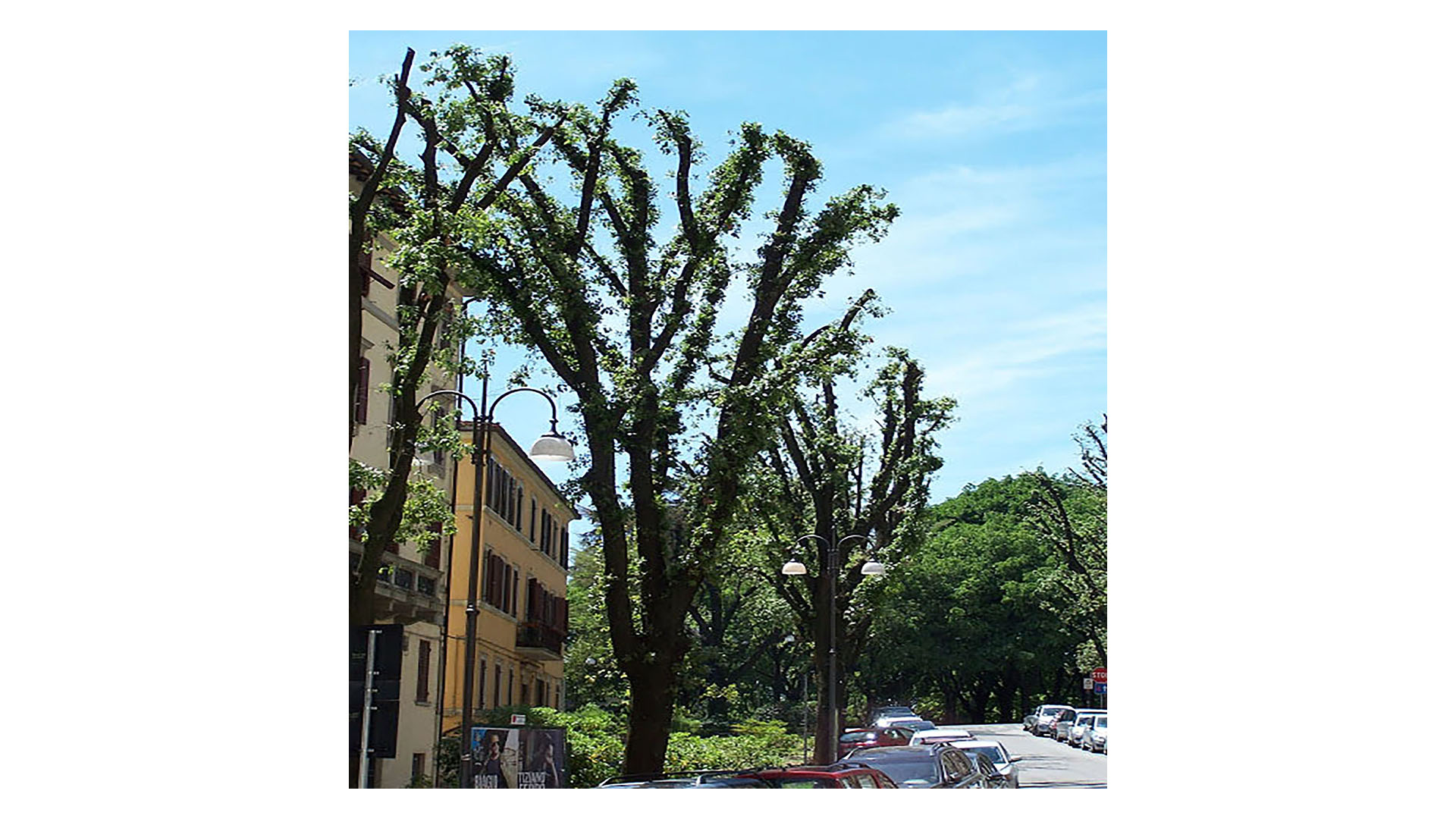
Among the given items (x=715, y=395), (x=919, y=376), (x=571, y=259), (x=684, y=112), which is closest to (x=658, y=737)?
(x=715, y=395)

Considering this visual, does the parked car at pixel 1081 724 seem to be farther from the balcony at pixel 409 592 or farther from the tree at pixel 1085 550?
the balcony at pixel 409 592

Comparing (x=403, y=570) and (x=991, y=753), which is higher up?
(x=403, y=570)

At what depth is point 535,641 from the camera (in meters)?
39.5

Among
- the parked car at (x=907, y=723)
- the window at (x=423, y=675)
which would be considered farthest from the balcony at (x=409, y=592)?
the parked car at (x=907, y=723)

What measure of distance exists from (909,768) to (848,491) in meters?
19.2

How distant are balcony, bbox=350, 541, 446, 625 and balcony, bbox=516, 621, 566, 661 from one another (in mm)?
9764

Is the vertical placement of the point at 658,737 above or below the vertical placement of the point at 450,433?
below

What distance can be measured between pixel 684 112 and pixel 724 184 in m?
1.25

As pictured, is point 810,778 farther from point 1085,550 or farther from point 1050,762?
point 1085,550

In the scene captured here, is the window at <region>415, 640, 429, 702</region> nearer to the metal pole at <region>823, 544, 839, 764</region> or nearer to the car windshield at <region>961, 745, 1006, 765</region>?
the metal pole at <region>823, 544, 839, 764</region>

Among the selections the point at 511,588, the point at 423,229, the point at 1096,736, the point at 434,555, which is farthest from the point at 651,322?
the point at 1096,736

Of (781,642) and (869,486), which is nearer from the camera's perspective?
(869,486)

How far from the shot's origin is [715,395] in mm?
20547

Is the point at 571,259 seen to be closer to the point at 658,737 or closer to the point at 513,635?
the point at 658,737
